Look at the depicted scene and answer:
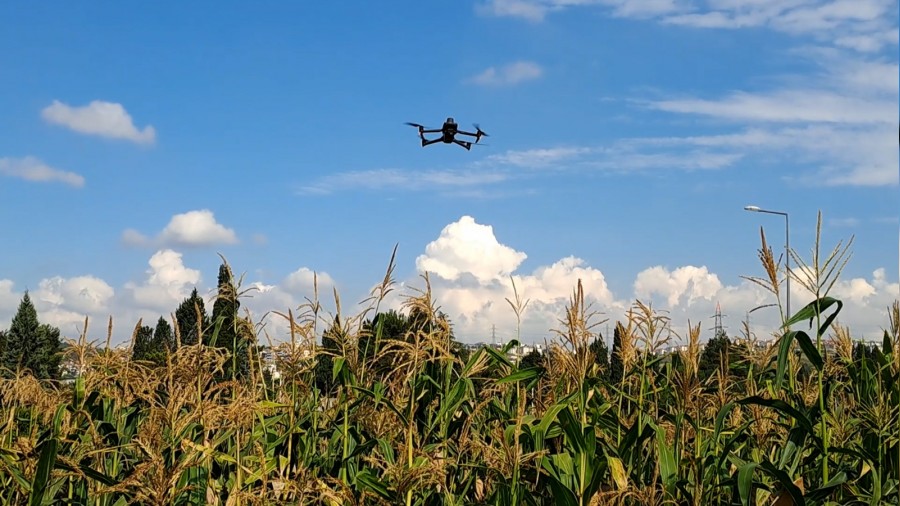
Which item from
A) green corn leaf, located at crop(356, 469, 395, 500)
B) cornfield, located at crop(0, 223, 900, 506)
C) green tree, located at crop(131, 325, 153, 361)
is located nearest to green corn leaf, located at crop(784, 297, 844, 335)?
cornfield, located at crop(0, 223, 900, 506)

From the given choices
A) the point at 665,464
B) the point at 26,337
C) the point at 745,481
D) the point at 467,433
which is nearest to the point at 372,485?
the point at 467,433

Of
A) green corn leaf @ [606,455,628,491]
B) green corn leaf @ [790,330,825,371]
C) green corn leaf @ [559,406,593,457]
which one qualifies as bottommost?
green corn leaf @ [606,455,628,491]

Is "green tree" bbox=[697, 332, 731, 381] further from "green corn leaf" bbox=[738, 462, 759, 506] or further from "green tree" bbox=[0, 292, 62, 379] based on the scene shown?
"green tree" bbox=[0, 292, 62, 379]

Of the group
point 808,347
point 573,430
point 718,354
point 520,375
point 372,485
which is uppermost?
point 718,354

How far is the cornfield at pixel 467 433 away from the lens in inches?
158

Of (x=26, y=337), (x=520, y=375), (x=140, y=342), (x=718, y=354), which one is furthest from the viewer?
(x=26, y=337)

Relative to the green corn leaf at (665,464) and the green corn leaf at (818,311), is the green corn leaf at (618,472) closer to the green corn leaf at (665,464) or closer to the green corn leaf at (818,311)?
the green corn leaf at (665,464)

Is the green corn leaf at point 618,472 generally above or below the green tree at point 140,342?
below

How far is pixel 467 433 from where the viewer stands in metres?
4.72

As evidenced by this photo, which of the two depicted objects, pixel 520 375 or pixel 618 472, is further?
pixel 520 375

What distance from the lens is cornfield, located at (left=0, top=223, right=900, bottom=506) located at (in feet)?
13.2

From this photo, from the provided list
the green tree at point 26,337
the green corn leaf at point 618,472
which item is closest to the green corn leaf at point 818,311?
the green corn leaf at point 618,472

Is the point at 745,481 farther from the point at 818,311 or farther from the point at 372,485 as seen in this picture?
the point at 372,485

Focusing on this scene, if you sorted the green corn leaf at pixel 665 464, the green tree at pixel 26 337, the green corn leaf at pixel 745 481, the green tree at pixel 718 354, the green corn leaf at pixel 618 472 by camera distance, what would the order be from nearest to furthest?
the green corn leaf at pixel 745 481
the green corn leaf at pixel 618 472
the green corn leaf at pixel 665 464
the green tree at pixel 718 354
the green tree at pixel 26 337
